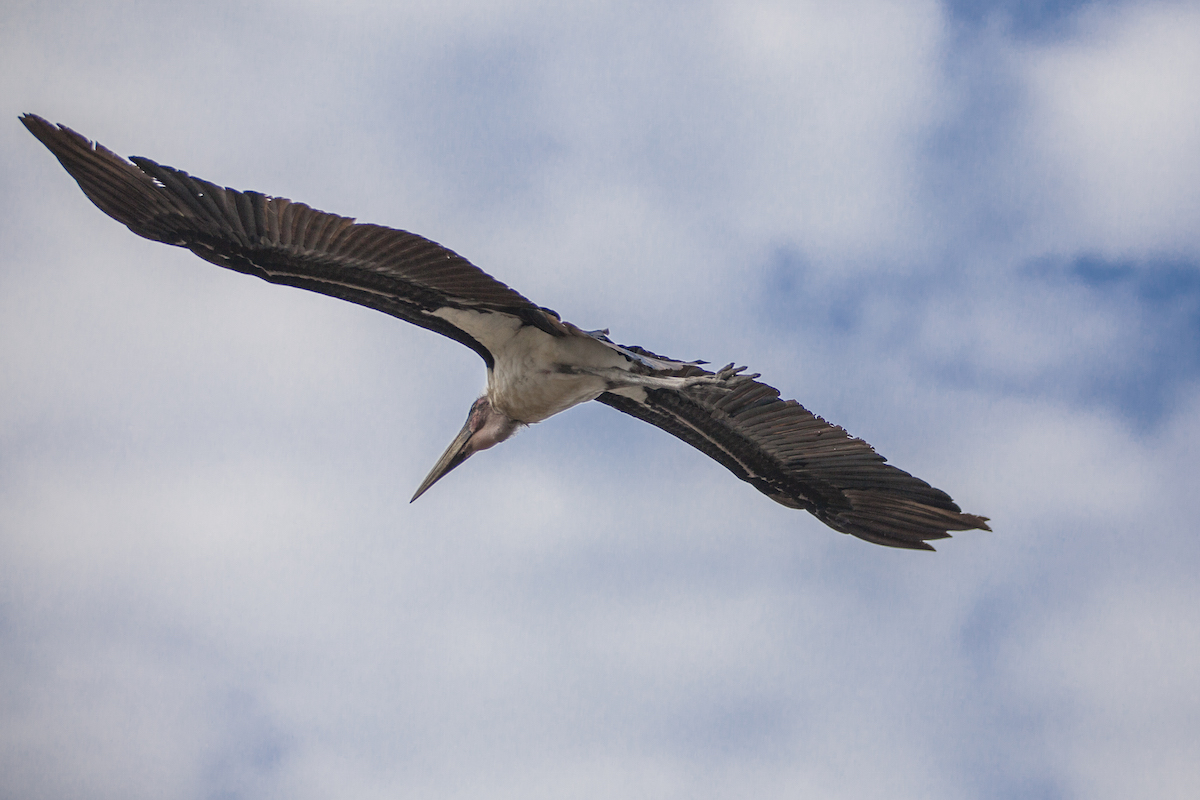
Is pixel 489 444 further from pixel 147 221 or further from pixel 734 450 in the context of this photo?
pixel 147 221

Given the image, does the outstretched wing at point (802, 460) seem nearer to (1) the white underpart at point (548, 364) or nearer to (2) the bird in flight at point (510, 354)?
(2) the bird in flight at point (510, 354)

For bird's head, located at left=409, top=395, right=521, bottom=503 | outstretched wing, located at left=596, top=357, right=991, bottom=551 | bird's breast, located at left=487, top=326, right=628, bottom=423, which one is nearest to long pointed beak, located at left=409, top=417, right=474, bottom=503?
bird's head, located at left=409, top=395, right=521, bottom=503

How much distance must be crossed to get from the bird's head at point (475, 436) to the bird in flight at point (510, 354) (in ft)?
0.06

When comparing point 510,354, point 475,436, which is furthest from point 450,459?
point 510,354

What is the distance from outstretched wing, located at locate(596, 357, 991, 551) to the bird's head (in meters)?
1.19

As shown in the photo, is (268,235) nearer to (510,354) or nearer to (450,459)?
(510,354)

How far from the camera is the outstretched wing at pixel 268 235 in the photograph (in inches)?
411

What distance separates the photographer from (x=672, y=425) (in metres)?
14.1

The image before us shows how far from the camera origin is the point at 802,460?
13.9 m

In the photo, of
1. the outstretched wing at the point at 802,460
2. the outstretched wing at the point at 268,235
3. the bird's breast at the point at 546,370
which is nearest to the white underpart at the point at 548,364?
the bird's breast at the point at 546,370

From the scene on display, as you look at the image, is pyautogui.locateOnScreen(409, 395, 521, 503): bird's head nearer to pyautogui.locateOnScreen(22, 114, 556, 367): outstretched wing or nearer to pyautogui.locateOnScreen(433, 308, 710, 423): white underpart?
pyautogui.locateOnScreen(433, 308, 710, 423): white underpart

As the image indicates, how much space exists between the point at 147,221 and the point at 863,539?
26.8ft

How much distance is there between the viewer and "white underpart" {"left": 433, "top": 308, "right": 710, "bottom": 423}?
12.7 m

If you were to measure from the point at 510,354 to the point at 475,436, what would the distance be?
4.63 feet
